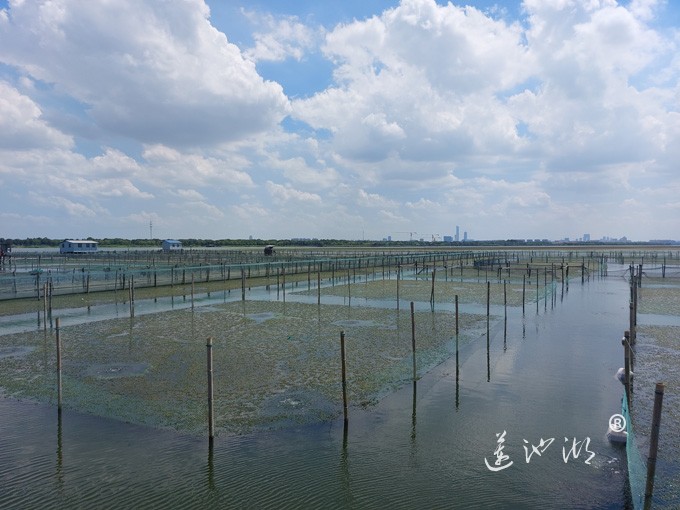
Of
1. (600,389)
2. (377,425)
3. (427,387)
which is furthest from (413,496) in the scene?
(600,389)

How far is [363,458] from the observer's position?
312 inches

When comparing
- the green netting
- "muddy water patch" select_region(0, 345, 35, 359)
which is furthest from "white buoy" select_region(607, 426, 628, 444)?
"muddy water patch" select_region(0, 345, 35, 359)

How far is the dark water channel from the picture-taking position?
268 inches

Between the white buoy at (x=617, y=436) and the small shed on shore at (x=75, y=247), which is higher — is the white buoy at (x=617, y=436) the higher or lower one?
the lower one

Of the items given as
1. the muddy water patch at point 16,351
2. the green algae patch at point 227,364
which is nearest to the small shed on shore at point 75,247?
the green algae patch at point 227,364

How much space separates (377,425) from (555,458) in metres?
3.16

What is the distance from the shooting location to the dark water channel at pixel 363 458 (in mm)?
6805

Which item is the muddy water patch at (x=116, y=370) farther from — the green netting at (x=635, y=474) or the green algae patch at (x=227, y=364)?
the green netting at (x=635, y=474)

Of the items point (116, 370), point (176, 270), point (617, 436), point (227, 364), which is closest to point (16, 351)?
point (116, 370)
